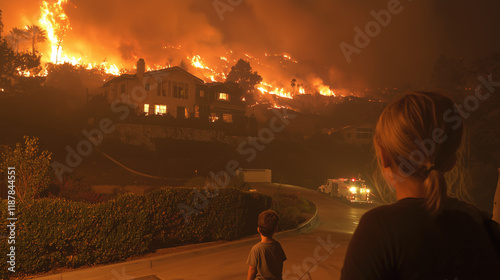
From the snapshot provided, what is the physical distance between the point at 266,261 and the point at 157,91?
4689 cm

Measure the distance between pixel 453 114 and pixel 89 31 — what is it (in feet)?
457

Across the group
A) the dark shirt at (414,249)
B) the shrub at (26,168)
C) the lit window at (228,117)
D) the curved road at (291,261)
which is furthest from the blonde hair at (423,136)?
the lit window at (228,117)

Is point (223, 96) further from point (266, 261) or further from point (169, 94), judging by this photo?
point (266, 261)

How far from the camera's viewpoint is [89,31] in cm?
12288

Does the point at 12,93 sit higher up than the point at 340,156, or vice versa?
the point at 12,93

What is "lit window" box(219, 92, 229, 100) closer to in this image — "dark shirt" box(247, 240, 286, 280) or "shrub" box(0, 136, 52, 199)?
"shrub" box(0, 136, 52, 199)

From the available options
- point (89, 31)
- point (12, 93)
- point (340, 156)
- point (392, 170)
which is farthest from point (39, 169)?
point (89, 31)

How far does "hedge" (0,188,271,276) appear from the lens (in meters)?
8.13

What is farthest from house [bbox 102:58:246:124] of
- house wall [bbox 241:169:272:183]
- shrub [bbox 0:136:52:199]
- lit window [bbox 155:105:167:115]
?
shrub [bbox 0:136:52:199]

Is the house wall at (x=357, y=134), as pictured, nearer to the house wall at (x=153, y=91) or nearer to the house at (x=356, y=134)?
the house at (x=356, y=134)

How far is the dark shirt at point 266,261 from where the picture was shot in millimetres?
4402

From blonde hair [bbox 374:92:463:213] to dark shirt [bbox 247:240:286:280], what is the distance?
3235 millimetres

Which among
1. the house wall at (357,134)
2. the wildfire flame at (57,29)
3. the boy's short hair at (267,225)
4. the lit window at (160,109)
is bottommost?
the boy's short hair at (267,225)

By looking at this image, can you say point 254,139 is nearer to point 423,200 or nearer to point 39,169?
point 39,169
